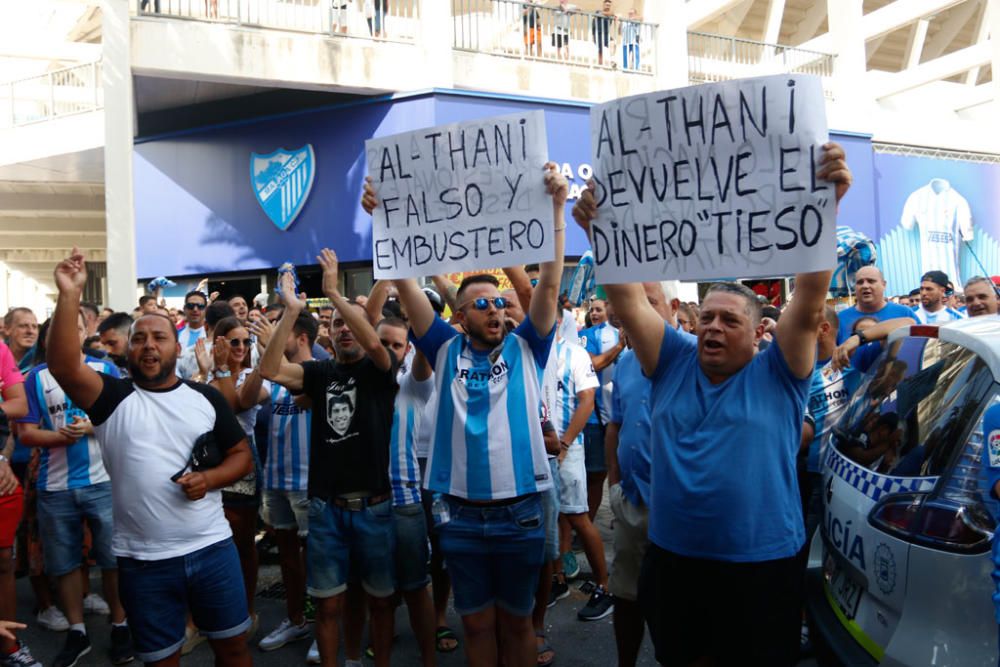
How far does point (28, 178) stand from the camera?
1833cm

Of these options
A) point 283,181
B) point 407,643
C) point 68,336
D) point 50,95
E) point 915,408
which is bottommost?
point 407,643

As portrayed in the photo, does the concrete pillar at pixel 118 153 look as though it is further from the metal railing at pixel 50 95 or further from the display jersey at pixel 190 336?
the display jersey at pixel 190 336

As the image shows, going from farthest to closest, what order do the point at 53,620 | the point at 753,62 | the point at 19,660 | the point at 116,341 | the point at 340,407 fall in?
1. the point at 753,62
2. the point at 116,341
3. the point at 53,620
4. the point at 19,660
5. the point at 340,407

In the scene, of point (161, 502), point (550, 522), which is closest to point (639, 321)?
point (550, 522)

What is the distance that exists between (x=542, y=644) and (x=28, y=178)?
696 inches

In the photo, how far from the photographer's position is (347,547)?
4.32m

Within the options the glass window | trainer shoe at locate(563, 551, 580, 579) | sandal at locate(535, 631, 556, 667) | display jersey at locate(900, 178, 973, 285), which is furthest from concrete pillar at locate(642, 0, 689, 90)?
the glass window

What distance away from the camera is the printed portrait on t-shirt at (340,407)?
4375 mm

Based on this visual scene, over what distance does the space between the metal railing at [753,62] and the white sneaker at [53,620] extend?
16.7 m

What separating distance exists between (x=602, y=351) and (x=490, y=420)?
402cm

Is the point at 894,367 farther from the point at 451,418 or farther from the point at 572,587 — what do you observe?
the point at 572,587

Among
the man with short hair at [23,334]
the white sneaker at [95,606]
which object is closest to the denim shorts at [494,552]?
the white sneaker at [95,606]

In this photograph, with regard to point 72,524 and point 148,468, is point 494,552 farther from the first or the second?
point 72,524

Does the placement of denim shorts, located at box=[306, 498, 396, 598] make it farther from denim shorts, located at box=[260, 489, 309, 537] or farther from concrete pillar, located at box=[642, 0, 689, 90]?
concrete pillar, located at box=[642, 0, 689, 90]
